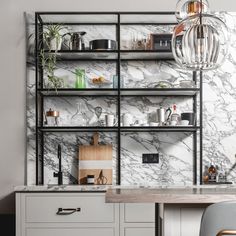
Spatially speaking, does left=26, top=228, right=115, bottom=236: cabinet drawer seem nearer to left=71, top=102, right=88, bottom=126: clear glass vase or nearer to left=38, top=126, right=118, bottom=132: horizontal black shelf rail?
left=38, top=126, right=118, bottom=132: horizontal black shelf rail

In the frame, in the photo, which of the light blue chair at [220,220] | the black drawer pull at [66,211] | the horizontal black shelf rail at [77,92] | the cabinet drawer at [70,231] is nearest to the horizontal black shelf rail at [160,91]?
the horizontal black shelf rail at [77,92]

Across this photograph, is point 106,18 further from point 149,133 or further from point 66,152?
point 66,152

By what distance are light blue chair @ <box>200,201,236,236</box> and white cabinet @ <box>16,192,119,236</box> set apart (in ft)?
7.05

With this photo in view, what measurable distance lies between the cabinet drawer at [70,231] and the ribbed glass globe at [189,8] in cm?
194

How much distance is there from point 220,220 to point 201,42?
3.55 feet

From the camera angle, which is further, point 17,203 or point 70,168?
point 70,168

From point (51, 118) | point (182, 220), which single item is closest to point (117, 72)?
point (51, 118)

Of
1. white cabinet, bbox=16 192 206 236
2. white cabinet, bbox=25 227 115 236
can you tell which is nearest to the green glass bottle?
white cabinet, bbox=16 192 206 236

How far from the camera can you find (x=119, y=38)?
500cm

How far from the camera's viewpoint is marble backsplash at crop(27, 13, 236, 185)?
16.9ft

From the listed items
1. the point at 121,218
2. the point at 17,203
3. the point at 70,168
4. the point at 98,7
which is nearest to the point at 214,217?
the point at 121,218

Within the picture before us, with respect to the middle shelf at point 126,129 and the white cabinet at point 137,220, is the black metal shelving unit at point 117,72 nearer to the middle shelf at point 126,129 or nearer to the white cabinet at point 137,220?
the middle shelf at point 126,129

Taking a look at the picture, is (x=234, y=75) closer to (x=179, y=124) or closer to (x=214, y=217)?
(x=179, y=124)

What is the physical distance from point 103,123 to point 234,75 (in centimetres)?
129
